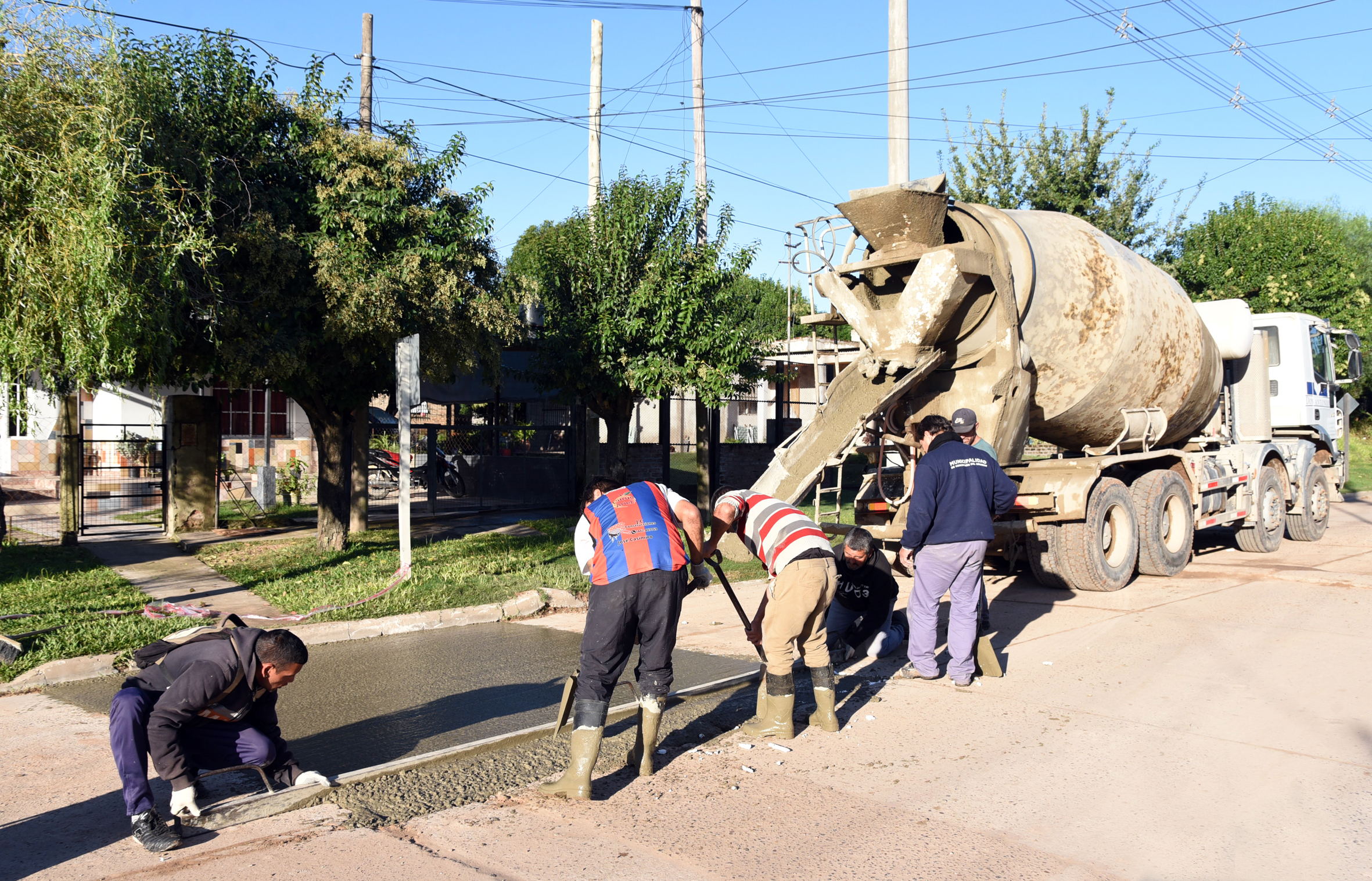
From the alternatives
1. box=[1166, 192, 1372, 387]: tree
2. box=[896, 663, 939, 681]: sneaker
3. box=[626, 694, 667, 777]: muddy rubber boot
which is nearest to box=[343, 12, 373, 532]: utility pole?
box=[896, 663, 939, 681]: sneaker

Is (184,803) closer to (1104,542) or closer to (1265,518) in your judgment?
(1104,542)

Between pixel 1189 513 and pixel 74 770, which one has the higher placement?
pixel 1189 513

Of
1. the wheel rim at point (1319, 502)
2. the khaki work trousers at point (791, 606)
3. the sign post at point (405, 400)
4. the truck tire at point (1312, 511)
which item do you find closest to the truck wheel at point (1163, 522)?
the truck tire at point (1312, 511)

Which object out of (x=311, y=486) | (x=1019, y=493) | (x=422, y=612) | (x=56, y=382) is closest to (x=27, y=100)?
(x=56, y=382)

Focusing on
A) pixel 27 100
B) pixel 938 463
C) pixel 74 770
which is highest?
pixel 27 100

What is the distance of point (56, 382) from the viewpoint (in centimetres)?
889

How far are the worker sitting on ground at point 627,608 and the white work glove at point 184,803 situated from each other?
1523 mm

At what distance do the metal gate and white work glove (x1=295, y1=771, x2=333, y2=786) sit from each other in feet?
35.9

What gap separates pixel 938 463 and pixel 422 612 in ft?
16.3

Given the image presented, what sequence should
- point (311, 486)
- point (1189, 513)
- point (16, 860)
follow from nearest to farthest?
point (16, 860)
point (1189, 513)
point (311, 486)

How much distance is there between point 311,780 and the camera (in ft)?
15.6

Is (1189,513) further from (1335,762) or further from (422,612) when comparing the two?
(422,612)

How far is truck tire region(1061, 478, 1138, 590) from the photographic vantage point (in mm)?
9859

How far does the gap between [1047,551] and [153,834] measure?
27.1 ft
